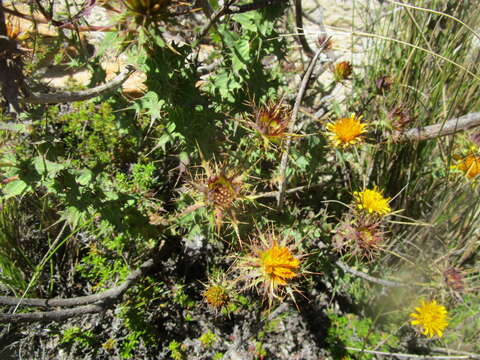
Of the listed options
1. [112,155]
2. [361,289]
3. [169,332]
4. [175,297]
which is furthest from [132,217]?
[361,289]

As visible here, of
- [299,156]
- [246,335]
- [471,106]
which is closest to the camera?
[299,156]

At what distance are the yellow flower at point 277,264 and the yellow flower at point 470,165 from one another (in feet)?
3.60

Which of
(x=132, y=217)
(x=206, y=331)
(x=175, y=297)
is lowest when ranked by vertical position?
(x=206, y=331)

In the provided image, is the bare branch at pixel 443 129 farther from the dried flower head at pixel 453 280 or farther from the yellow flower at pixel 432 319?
the yellow flower at pixel 432 319

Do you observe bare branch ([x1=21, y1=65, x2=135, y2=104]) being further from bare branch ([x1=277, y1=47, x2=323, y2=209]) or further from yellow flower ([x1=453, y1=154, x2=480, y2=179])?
yellow flower ([x1=453, y1=154, x2=480, y2=179])

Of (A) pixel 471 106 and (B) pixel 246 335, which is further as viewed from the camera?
(A) pixel 471 106

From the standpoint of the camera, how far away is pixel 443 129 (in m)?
1.54

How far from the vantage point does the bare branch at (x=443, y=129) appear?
1.48 metres

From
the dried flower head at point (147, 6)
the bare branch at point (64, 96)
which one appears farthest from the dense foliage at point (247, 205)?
the dried flower head at point (147, 6)

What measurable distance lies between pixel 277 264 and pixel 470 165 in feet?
4.05

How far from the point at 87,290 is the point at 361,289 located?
1.63m

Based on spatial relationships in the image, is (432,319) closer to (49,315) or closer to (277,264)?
(277,264)

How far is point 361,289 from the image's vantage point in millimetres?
1962

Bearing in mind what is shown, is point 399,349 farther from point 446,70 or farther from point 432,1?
point 432,1
